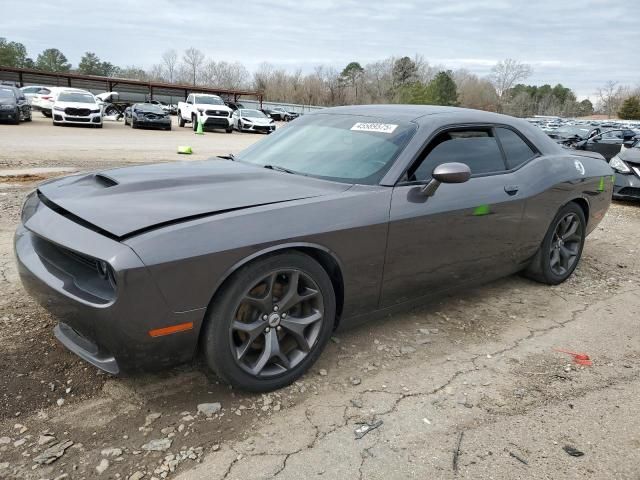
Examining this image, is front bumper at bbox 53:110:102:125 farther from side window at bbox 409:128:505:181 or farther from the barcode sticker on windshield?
side window at bbox 409:128:505:181

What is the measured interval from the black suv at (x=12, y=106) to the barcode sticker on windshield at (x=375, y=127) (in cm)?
2011

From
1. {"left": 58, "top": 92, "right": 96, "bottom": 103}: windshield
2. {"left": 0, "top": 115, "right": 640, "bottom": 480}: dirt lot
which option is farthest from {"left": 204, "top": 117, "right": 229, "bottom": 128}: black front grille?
{"left": 0, "top": 115, "right": 640, "bottom": 480}: dirt lot

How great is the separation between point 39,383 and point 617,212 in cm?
896

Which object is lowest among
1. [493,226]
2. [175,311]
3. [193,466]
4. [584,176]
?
[193,466]

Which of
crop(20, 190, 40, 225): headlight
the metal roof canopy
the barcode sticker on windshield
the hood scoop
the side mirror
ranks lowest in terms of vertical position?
crop(20, 190, 40, 225): headlight

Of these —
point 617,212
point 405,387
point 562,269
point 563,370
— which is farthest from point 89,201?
point 617,212

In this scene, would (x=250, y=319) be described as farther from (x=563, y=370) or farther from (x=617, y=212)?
(x=617, y=212)

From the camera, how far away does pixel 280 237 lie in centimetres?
249

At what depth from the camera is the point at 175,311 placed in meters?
2.25

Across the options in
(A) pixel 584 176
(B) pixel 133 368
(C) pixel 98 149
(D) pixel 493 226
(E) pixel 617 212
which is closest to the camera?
(B) pixel 133 368

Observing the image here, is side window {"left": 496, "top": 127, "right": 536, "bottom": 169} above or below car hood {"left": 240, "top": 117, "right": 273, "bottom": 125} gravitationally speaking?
above

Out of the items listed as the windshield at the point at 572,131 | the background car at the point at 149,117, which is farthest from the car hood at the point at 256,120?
the windshield at the point at 572,131

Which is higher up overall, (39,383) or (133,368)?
(133,368)

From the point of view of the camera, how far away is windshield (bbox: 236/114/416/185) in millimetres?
3121
